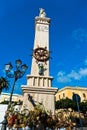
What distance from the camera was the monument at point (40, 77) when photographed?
15.2 metres

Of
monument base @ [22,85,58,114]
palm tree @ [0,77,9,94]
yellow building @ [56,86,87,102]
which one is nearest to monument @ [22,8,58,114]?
monument base @ [22,85,58,114]

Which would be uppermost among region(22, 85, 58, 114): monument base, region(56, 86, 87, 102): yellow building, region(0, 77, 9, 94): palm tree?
region(56, 86, 87, 102): yellow building

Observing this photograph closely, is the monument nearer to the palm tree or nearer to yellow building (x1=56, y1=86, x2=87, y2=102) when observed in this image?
the palm tree

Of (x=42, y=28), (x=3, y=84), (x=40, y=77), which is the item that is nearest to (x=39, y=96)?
(x=40, y=77)

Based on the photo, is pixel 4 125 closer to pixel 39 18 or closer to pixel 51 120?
pixel 51 120

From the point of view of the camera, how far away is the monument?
15219 millimetres

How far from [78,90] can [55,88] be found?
4983 centimetres

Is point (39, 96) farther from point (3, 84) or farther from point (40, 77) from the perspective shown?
point (3, 84)

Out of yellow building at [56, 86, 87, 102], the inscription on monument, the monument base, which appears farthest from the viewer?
yellow building at [56, 86, 87, 102]

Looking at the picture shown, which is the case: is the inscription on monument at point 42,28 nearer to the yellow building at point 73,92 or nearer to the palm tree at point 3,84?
the palm tree at point 3,84

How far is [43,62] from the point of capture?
17781 mm

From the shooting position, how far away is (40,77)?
1655 cm

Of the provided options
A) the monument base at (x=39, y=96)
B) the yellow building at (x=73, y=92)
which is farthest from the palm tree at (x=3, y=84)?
the yellow building at (x=73, y=92)

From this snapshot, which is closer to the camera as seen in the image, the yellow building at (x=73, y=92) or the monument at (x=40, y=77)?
the monument at (x=40, y=77)
